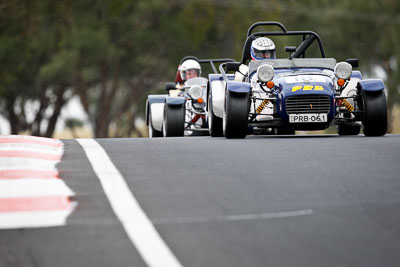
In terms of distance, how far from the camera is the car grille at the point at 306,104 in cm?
1341

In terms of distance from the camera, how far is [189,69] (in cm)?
2023

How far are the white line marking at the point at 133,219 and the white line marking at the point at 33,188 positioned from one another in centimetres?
33

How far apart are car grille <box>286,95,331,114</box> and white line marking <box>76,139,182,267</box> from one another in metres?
4.99

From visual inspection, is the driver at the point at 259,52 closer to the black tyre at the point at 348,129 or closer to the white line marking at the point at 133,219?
the black tyre at the point at 348,129

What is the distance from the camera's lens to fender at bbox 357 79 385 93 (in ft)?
44.6

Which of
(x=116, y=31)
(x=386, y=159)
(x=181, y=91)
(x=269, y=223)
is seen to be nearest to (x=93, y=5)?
(x=116, y=31)

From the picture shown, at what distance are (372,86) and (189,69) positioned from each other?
280 inches

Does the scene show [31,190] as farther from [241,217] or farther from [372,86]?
[372,86]

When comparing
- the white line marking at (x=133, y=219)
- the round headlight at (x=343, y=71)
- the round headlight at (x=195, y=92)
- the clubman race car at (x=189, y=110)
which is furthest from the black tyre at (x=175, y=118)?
the white line marking at (x=133, y=219)

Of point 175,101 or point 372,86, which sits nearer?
point 372,86

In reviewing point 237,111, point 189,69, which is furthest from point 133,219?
point 189,69

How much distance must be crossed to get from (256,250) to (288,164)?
3363mm

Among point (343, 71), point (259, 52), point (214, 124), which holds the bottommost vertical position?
point (214, 124)

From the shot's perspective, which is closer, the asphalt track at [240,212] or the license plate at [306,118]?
the asphalt track at [240,212]
